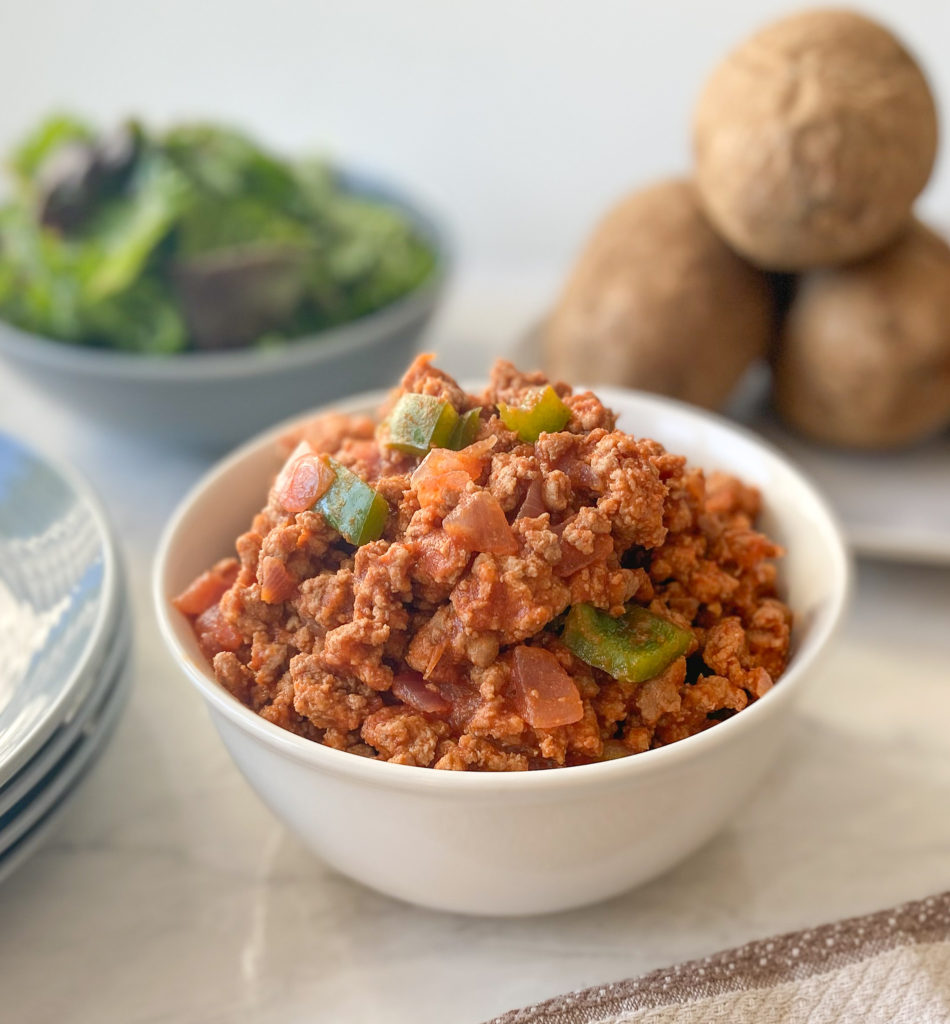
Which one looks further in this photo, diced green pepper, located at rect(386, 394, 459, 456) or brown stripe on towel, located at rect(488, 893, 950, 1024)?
diced green pepper, located at rect(386, 394, 459, 456)

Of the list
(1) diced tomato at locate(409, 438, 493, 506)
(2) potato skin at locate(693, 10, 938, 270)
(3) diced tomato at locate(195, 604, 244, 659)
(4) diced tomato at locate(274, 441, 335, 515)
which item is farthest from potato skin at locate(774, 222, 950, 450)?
(3) diced tomato at locate(195, 604, 244, 659)

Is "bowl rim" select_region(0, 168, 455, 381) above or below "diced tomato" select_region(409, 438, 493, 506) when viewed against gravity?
below

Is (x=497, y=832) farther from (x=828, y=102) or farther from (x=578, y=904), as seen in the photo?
(x=828, y=102)

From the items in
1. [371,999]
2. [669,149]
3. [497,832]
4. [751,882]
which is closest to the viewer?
[497,832]

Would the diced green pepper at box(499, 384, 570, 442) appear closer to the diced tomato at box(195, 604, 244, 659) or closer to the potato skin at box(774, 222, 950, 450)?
the diced tomato at box(195, 604, 244, 659)

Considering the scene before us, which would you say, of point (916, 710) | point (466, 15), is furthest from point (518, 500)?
point (466, 15)

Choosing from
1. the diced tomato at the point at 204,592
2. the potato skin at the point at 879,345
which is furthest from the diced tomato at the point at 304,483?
the potato skin at the point at 879,345
